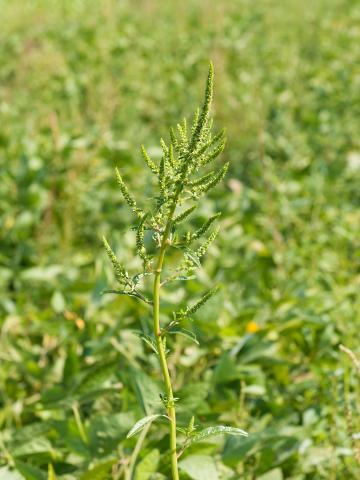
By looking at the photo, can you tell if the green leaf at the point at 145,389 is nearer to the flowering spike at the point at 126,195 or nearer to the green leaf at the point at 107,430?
the green leaf at the point at 107,430

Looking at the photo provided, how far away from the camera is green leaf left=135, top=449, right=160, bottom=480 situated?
1307 millimetres

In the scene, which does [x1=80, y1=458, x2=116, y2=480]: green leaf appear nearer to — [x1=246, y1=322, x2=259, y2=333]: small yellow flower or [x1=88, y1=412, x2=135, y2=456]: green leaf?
[x1=88, y1=412, x2=135, y2=456]: green leaf

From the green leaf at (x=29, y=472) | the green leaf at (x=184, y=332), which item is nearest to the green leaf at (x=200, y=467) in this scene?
the green leaf at (x=29, y=472)

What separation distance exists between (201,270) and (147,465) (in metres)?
0.98

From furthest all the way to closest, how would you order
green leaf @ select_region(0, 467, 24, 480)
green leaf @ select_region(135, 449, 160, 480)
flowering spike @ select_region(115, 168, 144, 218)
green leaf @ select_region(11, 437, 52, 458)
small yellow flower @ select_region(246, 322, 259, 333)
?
small yellow flower @ select_region(246, 322, 259, 333)
green leaf @ select_region(11, 437, 52, 458)
green leaf @ select_region(0, 467, 24, 480)
green leaf @ select_region(135, 449, 160, 480)
flowering spike @ select_region(115, 168, 144, 218)

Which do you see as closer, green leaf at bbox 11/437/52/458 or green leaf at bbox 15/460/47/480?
green leaf at bbox 15/460/47/480

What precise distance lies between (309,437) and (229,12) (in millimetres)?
6396

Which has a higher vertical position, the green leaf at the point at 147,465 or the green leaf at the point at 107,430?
the green leaf at the point at 107,430

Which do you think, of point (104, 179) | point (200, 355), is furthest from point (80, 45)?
point (200, 355)

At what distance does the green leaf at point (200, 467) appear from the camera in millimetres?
1381

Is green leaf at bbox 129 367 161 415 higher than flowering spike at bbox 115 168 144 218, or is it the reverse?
flowering spike at bbox 115 168 144 218

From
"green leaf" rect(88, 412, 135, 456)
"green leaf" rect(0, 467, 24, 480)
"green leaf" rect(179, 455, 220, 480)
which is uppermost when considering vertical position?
"green leaf" rect(0, 467, 24, 480)

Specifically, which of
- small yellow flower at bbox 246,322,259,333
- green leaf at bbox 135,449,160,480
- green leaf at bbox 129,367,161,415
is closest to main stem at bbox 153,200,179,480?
green leaf at bbox 135,449,160,480

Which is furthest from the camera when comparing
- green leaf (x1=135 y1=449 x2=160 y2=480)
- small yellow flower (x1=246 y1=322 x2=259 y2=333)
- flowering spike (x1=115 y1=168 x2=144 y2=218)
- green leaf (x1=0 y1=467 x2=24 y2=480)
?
small yellow flower (x1=246 y1=322 x2=259 y2=333)
